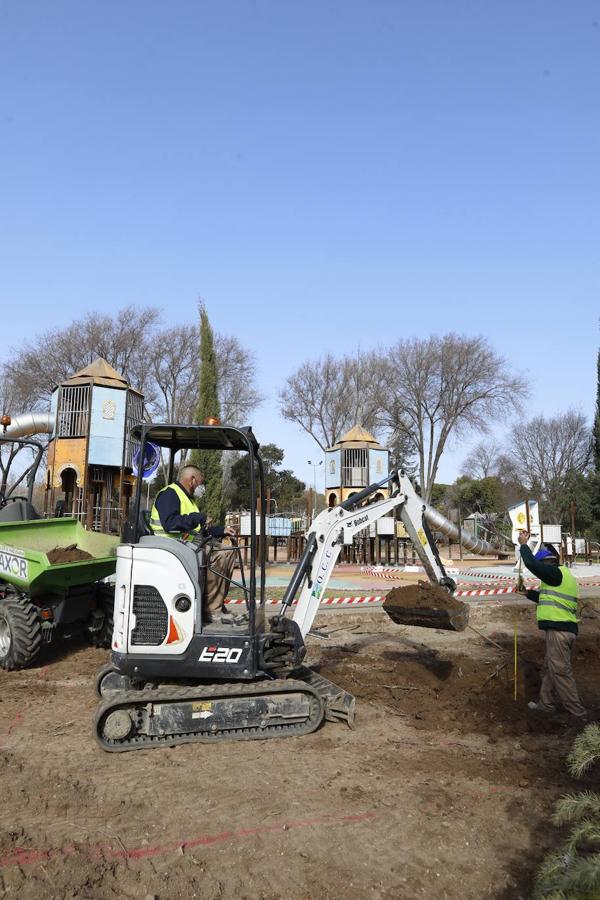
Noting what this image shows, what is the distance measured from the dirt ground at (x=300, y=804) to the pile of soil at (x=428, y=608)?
90 centimetres

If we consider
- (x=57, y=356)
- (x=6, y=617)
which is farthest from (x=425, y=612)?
(x=57, y=356)

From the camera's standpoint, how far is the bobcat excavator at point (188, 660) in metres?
5.87

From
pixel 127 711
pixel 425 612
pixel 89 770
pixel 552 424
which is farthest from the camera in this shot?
pixel 552 424

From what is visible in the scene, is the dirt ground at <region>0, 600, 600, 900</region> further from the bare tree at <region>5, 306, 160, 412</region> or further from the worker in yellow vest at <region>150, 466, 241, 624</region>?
the bare tree at <region>5, 306, 160, 412</region>

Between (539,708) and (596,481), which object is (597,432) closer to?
(596,481)

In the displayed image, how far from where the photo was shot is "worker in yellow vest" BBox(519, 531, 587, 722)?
6754 mm

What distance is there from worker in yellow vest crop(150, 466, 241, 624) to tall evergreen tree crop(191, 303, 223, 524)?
69.4ft

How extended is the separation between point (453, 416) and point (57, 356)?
24.4 metres

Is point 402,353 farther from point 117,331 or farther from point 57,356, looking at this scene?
point 57,356

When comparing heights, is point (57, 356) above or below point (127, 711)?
above

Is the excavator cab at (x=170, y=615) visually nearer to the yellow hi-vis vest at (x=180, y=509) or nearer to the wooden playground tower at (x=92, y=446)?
the yellow hi-vis vest at (x=180, y=509)

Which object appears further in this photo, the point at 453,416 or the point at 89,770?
the point at 453,416

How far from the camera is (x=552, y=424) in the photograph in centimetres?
5191

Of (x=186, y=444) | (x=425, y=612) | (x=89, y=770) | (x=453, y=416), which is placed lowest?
(x=89, y=770)
